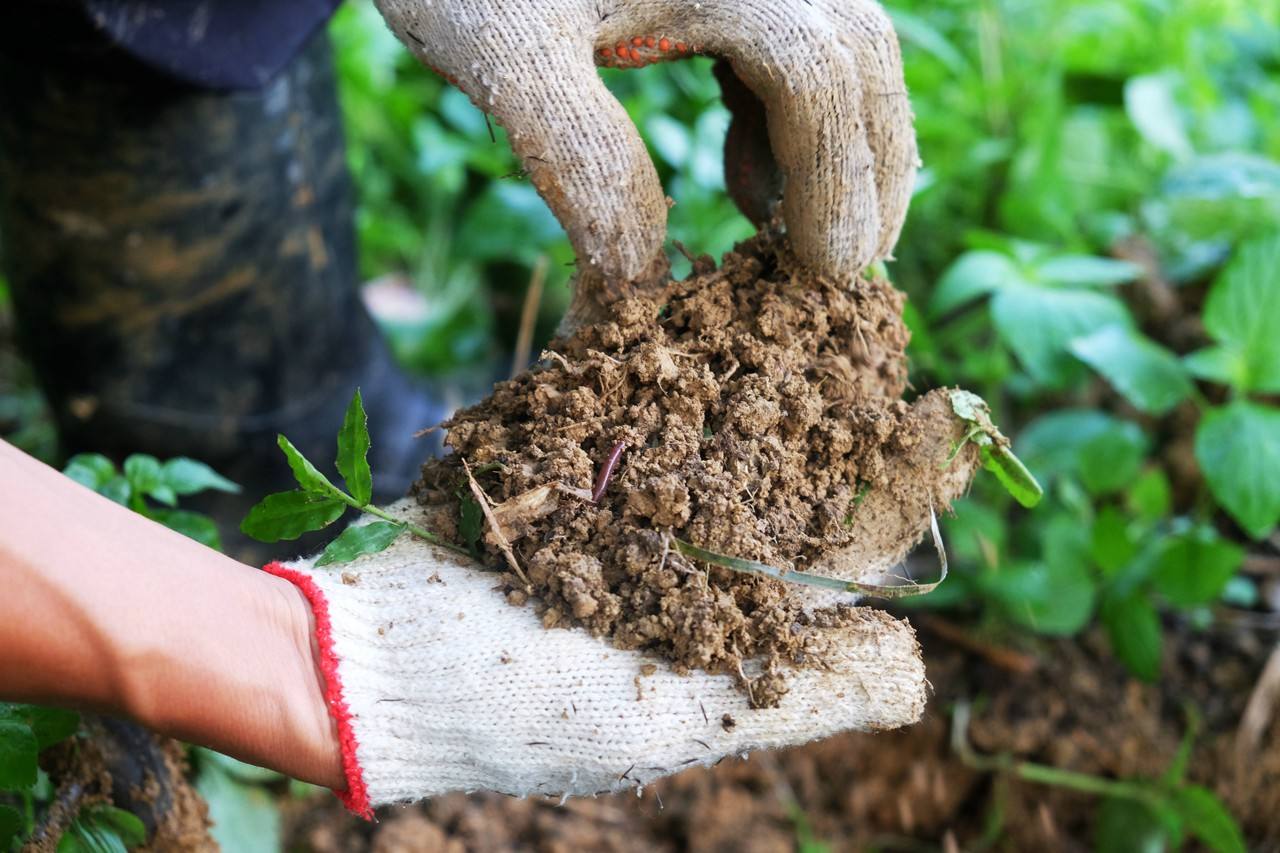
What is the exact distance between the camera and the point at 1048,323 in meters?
1.43

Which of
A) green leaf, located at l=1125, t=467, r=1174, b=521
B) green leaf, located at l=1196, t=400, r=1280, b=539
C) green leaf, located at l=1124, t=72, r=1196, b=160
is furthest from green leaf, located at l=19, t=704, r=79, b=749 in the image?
green leaf, located at l=1124, t=72, r=1196, b=160

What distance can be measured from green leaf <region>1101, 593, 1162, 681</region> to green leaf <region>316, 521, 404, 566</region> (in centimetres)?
117

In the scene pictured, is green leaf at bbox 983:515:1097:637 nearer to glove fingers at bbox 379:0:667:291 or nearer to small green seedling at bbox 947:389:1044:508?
small green seedling at bbox 947:389:1044:508

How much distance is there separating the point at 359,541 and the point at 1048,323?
3.34ft

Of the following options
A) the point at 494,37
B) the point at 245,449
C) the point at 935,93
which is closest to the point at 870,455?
the point at 494,37

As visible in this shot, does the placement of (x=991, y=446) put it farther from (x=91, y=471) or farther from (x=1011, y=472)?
(x=91, y=471)

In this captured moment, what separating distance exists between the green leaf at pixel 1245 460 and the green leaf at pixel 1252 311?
0.24 ft

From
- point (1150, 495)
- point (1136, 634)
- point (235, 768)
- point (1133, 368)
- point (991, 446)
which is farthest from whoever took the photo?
point (1150, 495)

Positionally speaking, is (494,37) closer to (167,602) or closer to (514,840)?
(167,602)

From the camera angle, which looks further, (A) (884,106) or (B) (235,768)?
(B) (235,768)

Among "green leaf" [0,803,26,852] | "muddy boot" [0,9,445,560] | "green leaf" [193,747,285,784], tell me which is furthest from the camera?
"muddy boot" [0,9,445,560]

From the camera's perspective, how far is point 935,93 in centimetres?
207

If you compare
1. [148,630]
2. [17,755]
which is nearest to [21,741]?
[17,755]

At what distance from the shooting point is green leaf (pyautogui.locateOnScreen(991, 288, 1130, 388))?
55.3 inches
